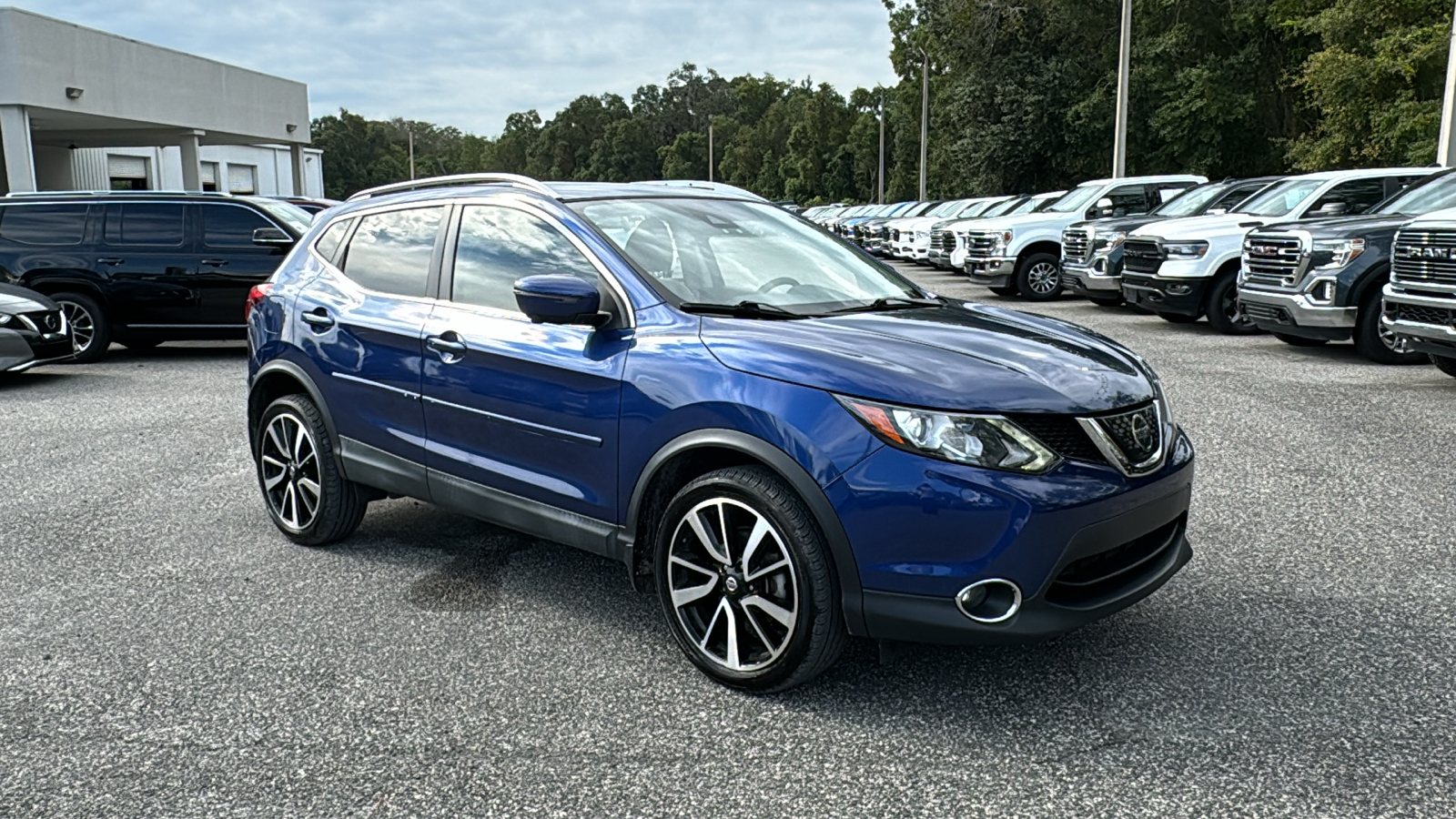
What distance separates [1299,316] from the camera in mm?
10633

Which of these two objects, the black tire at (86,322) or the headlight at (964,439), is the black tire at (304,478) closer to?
the headlight at (964,439)

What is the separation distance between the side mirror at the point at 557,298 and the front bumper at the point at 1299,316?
8.69m

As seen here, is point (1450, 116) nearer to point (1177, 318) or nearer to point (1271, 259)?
point (1177, 318)

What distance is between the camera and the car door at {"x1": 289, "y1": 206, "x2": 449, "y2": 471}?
4.73 meters

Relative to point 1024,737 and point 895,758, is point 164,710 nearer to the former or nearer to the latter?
point 895,758

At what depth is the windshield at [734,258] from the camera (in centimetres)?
420

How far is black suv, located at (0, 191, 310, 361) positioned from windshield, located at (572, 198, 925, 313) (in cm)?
848

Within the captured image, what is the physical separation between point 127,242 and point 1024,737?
37.8ft

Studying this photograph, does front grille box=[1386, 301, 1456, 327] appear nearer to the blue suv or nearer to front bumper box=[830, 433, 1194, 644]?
the blue suv

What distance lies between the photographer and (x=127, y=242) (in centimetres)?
1213

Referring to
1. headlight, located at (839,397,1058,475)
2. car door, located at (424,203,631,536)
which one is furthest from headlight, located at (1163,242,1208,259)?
headlight, located at (839,397,1058,475)

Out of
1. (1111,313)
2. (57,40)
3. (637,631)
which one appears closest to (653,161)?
(57,40)

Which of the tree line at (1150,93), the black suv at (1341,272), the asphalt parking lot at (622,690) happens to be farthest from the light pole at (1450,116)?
the asphalt parking lot at (622,690)

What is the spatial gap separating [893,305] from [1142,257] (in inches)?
410
